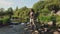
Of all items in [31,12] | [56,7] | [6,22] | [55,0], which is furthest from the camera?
[56,7]

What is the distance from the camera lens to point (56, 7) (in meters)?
75.7

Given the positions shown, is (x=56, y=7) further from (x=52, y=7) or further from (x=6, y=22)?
(x=6, y=22)

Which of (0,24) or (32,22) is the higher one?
(32,22)

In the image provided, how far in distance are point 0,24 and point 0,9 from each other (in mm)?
59011

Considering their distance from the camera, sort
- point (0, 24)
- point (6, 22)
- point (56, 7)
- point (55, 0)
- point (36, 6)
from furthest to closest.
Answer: point (36, 6) < point (56, 7) < point (55, 0) < point (6, 22) < point (0, 24)

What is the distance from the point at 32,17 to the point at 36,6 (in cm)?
8054

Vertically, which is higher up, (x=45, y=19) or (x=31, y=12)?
(x=31, y=12)

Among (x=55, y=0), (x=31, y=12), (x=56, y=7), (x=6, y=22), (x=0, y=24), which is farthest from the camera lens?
(x=56, y=7)

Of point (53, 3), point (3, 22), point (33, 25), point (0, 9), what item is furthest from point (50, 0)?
point (33, 25)

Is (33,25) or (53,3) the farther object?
(53,3)

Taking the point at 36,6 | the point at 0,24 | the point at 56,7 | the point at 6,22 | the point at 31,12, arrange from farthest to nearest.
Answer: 1. the point at 36,6
2. the point at 56,7
3. the point at 6,22
4. the point at 0,24
5. the point at 31,12

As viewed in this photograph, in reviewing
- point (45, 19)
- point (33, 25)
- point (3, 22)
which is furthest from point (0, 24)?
point (33, 25)

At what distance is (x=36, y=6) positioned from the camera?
9938 cm

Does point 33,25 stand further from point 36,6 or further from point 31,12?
point 36,6
